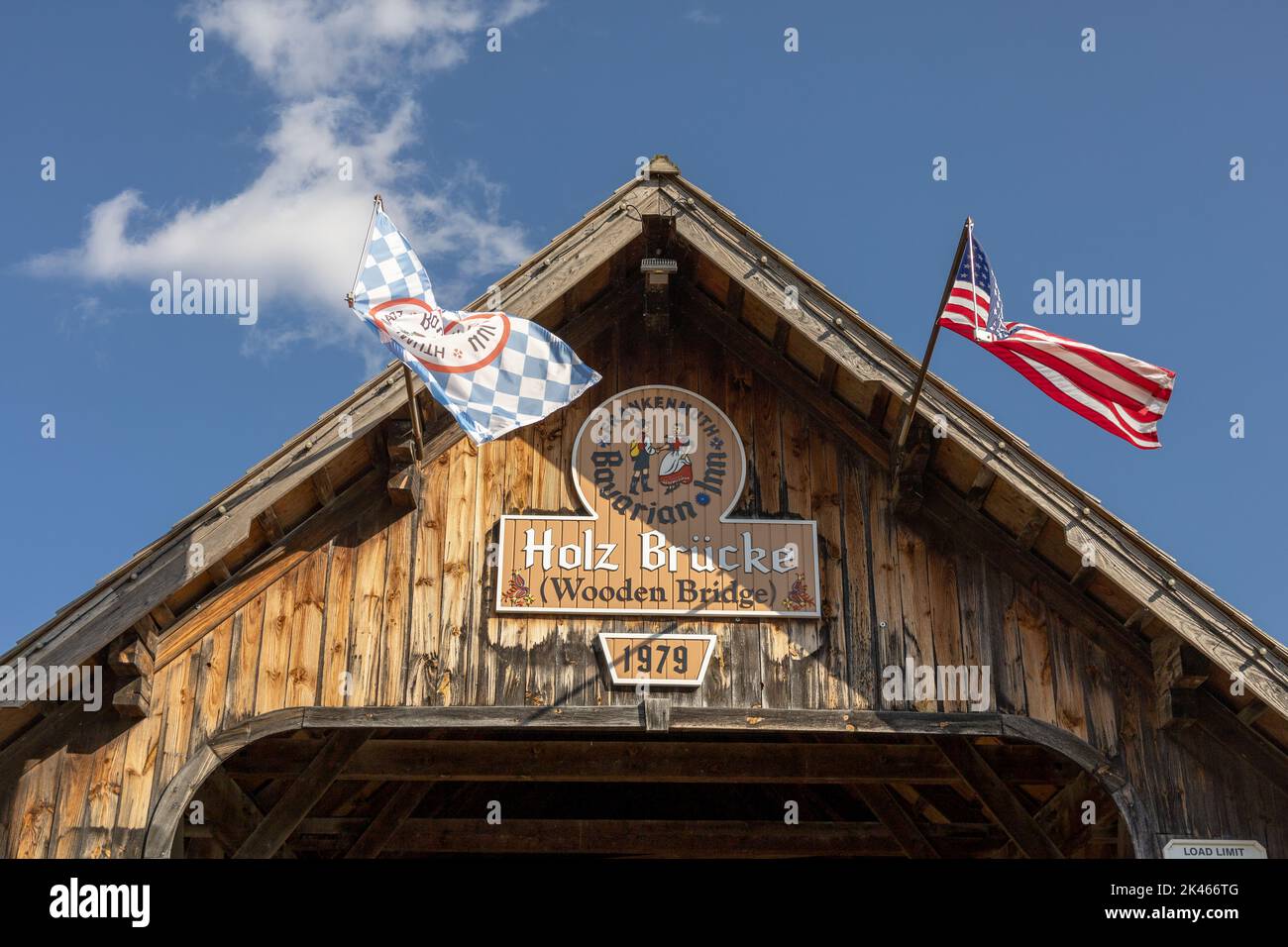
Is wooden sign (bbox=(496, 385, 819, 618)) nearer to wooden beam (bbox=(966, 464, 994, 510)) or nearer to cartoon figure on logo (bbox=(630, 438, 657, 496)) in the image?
cartoon figure on logo (bbox=(630, 438, 657, 496))

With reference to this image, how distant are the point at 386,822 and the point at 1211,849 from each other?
21.9 ft

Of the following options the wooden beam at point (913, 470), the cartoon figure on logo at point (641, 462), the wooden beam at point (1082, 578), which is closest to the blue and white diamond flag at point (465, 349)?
the cartoon figure on logo at point (641, 462)

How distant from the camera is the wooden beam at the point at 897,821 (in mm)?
12258

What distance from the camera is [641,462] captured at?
10992 mm

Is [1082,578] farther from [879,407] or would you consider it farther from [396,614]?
[396,614]

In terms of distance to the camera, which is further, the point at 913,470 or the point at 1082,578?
the point at 913,470

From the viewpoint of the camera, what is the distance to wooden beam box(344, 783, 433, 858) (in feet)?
40.5

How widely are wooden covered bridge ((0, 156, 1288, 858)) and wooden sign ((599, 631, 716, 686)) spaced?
0.8 inches

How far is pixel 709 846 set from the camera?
12875 mm

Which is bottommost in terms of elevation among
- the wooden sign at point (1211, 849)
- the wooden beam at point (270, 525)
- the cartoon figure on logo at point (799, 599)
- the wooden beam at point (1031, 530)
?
the wooden sign at point (1211, 849)

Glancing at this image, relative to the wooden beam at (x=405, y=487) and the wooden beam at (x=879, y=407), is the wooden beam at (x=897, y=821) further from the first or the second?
the wooden beam at (x=405, y=487)

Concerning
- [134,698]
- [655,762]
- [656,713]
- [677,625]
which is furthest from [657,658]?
[134,698]

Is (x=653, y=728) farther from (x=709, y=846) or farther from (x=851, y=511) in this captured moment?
(x=709, y=846)
